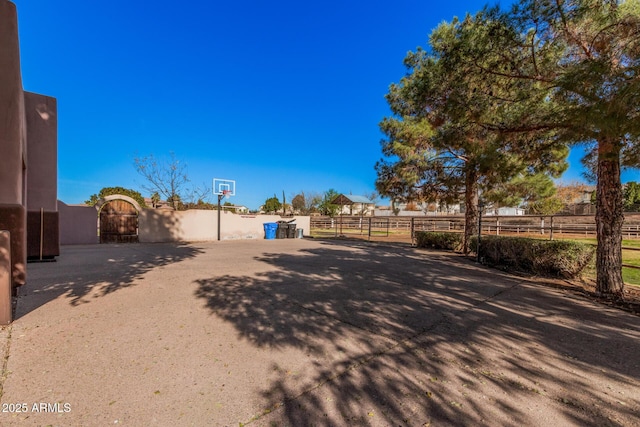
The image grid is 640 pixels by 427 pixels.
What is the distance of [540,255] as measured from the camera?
6543 mm

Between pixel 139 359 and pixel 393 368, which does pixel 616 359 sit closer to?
pixel 393 368

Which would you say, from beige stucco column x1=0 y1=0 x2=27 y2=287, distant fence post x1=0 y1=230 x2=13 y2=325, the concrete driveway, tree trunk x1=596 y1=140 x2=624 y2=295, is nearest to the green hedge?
tree trunk x1=596 y1=140 x2=624 y2=295

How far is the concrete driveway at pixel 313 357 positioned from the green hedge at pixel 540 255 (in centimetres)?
178

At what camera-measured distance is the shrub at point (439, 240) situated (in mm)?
11086

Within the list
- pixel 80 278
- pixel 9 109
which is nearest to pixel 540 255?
pixel 80 278

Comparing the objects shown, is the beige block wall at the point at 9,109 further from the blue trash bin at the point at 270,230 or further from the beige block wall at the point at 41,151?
the blue trash bin at the point at 270,230

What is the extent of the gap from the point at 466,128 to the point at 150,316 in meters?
6.51

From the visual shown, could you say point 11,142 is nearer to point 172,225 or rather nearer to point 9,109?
point 9,109

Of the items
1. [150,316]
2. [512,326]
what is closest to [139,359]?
[150,316]

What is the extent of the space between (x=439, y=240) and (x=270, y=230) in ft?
32.7

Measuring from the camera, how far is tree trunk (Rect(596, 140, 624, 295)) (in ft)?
15.9

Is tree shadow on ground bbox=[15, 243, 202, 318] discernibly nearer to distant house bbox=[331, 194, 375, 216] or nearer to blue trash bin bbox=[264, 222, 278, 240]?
blue trash bin bbox=[264, 222, 278, 240]

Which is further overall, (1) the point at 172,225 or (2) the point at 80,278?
(1) the point at 172,225

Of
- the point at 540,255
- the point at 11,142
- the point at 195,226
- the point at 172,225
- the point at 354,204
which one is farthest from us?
the point at 354,204
